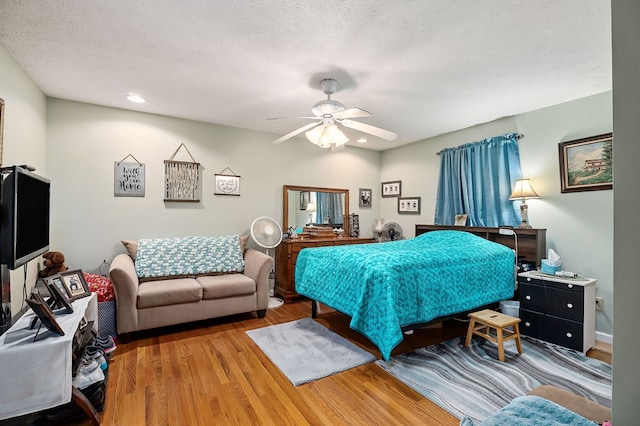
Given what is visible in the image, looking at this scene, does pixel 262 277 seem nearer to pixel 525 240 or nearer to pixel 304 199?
pixel 304 199

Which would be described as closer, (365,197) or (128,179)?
(128,179)

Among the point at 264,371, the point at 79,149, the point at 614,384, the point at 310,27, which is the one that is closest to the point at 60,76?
the point at 79,149

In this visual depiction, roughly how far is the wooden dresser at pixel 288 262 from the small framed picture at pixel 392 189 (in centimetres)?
162

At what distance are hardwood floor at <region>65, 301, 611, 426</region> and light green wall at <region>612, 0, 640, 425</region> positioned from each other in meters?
1.51

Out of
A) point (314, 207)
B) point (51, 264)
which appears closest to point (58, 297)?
point (51, 264)

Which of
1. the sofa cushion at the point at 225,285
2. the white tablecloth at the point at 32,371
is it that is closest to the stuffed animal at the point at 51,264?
the sofa cushion at the point at 225,285

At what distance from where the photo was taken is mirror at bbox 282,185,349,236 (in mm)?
4832

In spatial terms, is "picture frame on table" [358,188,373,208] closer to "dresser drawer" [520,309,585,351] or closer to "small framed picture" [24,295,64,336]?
"dresser drawer" [520,309,585,351]

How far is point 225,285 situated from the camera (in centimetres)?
331

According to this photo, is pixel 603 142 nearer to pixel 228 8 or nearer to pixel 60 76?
pixel 228 8

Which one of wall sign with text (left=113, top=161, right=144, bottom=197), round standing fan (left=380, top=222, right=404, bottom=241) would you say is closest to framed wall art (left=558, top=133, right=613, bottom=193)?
round standing fan (left=380, top=222, right=404, bottom=241)

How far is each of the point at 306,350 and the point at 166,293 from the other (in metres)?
1.49

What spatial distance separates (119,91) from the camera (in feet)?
10.3

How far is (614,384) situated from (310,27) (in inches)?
86.7
